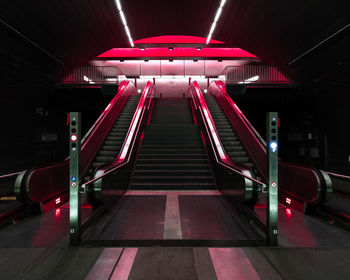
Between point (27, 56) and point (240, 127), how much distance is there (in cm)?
841

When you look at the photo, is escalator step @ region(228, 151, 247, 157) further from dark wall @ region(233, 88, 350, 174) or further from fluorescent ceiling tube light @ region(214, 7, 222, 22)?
fluorescent ceiling tube light @ region(214, 7, 222, 22)

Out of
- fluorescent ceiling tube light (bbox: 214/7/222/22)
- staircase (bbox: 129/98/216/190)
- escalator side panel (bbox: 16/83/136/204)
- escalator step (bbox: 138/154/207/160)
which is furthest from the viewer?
fluorescent ceiling tube light (bbox: 214/7/222/22)

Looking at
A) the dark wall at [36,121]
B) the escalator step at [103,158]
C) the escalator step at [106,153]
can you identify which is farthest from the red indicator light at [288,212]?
the dark wall at [36,121]

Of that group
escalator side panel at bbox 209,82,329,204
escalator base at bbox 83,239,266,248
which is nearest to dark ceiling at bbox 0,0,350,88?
escalator side panel at bbox 209,82,329,204

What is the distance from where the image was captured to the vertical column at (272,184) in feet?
8.63

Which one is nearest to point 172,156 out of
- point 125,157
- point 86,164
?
point 125,157

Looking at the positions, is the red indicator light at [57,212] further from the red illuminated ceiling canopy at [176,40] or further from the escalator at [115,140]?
the red illuminated ceiling canopy at [176,40]

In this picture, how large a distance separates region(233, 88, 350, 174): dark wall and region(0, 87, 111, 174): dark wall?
916cm

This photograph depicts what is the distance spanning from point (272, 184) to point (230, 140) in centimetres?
425

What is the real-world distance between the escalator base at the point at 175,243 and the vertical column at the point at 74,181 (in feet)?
0.72

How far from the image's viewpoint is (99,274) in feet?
6.73

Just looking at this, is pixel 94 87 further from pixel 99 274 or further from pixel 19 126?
pixel 99 274

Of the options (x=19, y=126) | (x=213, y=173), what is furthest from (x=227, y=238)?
(x=19, y=126)

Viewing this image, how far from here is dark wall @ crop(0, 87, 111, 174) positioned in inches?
284
